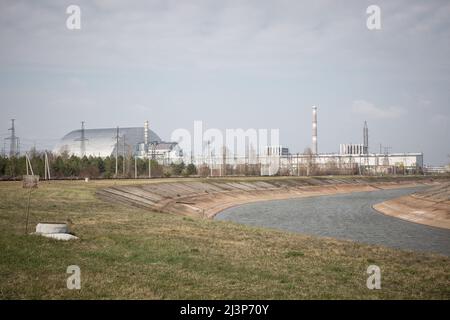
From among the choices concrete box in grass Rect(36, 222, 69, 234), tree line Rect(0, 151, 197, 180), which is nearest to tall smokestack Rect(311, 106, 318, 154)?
tree line Rect(0, 151, 197, 180)

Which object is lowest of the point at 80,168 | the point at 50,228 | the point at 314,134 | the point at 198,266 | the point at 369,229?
the point at 369,229

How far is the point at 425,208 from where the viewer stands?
5562 centimetres

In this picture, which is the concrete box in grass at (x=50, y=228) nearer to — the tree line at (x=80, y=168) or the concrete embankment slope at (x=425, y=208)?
the concrete embankment slope at (x=425, y=208)

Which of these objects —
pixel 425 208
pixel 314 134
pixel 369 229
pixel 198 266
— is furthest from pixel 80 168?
pixel 314 134

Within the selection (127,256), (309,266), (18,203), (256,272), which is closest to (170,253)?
(127,256)

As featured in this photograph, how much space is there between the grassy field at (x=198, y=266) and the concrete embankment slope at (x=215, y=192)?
2756 centimetres

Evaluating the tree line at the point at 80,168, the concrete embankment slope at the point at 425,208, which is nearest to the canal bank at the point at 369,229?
the concrete embankment slope at the point at 425,208

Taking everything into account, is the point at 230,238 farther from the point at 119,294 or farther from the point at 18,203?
the point at 18,203

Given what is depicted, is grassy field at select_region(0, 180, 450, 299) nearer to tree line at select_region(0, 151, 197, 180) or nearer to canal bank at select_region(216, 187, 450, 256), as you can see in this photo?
canal bank at select_region(216, 187, 450, 256)

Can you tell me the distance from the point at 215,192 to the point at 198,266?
212 feet

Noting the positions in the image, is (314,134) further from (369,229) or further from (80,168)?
(369,229)

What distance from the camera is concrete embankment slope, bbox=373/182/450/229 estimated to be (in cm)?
4722

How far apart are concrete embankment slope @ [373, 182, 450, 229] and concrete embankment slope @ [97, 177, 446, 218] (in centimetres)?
2259

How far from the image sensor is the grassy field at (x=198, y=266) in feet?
40.4
